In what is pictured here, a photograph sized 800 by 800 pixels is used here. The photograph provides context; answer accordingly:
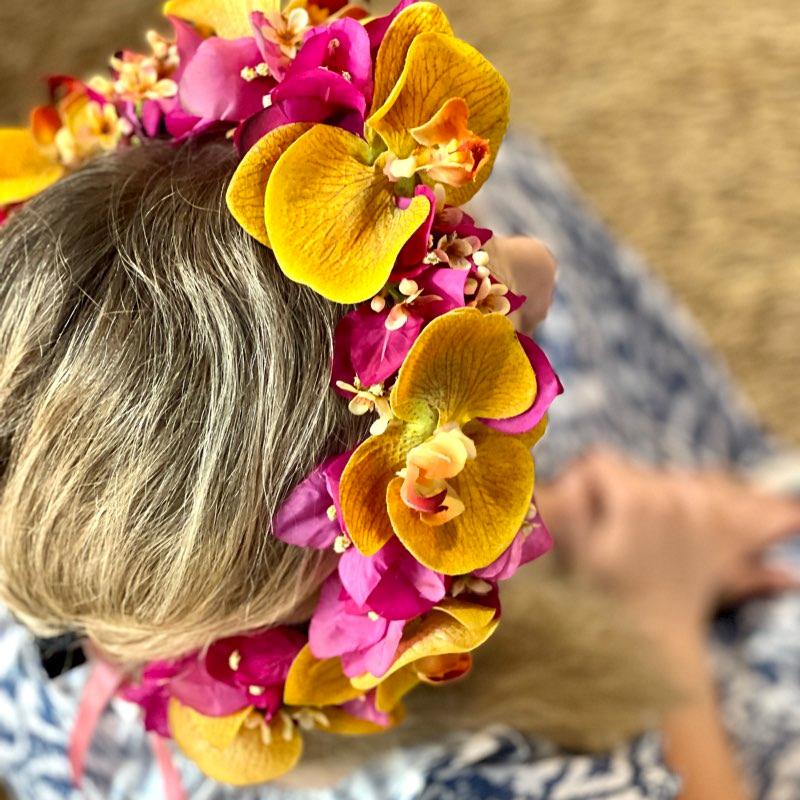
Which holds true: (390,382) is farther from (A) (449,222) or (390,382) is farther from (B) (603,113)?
(B) (603,113)

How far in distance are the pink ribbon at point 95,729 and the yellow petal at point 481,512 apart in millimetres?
243

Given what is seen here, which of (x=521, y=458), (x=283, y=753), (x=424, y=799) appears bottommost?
(x=424, y=799)

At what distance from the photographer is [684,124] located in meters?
1.25

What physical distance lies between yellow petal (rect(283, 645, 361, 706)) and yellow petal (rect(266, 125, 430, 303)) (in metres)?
0.19

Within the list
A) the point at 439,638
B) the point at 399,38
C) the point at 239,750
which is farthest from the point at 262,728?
the point at 399,38

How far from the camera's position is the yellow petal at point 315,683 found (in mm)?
439

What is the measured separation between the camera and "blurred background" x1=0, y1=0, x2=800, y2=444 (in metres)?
1.18

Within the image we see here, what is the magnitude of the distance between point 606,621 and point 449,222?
15.9 inches

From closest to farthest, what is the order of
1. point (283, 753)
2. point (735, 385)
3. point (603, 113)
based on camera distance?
1. point (283, 753)
2. point (735, 385)
3. point (603, 113)

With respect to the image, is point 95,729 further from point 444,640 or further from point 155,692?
point 444,640

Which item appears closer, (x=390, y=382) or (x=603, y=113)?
(x=390, y=382)

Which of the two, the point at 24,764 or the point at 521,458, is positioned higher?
the point at 521,458

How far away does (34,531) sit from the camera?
40cm

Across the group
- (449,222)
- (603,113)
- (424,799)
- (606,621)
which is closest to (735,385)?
(603,113)
